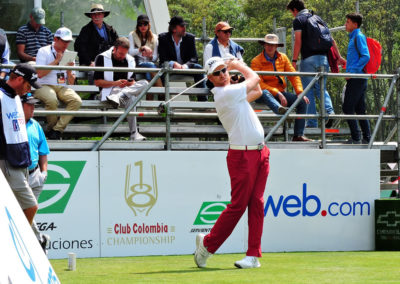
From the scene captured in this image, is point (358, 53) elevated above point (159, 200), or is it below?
above

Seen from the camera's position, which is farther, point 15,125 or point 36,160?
point 36,160

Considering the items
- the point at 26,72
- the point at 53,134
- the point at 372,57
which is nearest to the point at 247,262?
the point at 26,72

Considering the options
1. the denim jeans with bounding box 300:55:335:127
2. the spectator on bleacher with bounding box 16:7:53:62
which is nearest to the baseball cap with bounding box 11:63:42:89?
the spectator on bleacher with bounding box 16:7:53:62

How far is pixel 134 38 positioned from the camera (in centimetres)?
1327

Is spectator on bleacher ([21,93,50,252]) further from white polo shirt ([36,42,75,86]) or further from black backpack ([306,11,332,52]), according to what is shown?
black backpack ([306,11,332,52])

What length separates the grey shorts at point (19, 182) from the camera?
27.3 feet

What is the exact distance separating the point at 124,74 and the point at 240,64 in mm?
3426

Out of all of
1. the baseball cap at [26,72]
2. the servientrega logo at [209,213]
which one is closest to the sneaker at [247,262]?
the baseball cap at [26,72]

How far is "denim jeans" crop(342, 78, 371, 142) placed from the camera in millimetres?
13227

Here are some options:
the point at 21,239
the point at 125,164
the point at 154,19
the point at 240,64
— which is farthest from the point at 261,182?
the point at 154,19

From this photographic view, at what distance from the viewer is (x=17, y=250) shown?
3949mm

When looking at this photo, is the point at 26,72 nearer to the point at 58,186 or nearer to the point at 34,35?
the point at 58,186

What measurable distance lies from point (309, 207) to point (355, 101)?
1.93 metres

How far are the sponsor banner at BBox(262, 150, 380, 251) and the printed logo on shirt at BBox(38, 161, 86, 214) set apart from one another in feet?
9.06
